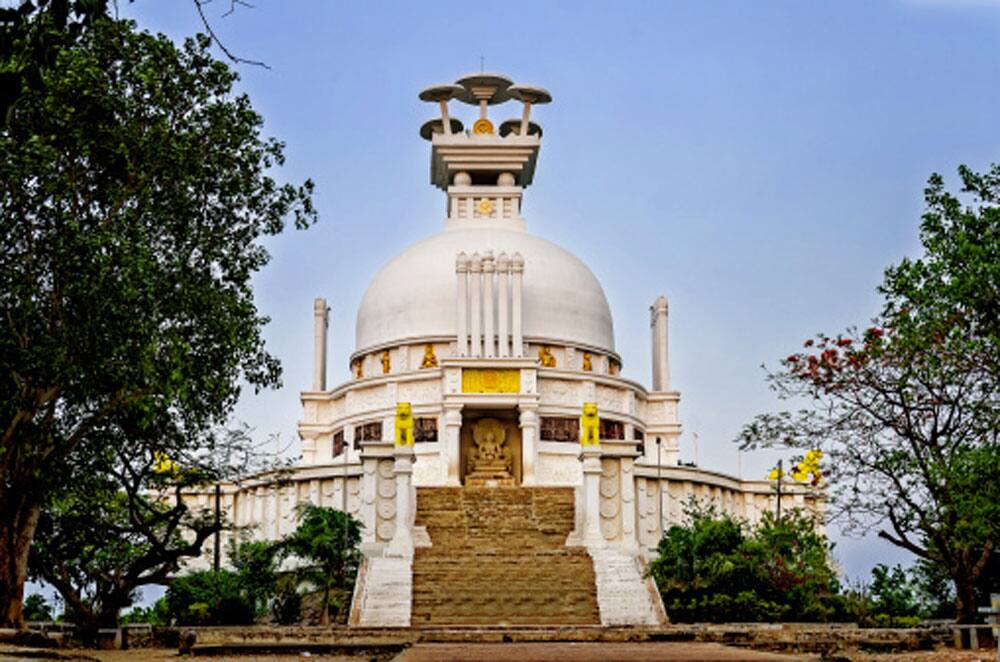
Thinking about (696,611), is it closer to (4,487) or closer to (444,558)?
(444,558)

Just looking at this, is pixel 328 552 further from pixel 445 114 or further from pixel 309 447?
pixel 445 114

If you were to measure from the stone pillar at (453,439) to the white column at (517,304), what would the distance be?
289 centimetres

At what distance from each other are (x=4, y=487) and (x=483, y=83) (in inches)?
1264

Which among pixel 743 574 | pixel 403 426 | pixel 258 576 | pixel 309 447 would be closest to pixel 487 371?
pixel 403 426

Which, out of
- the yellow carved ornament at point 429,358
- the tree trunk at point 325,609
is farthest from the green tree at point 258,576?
the yellow carved ornament at point 429,358

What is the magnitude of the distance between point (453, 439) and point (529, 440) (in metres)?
2.34

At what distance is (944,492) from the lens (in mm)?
18578

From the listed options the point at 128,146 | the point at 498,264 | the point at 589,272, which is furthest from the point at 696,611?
the point at 589,272

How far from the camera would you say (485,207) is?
46.6 m

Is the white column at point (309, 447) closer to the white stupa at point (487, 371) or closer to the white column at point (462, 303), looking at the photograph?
the white stupa at point (487, 371)

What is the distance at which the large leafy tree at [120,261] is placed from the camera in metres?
16.4

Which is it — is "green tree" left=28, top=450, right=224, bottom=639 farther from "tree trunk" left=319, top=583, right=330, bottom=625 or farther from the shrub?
"tree trunk" left=319, top=583, right=330, bottom=625

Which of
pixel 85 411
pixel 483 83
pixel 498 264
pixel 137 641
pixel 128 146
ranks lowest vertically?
pixel 137 641

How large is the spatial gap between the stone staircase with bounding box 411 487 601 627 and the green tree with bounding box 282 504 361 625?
1.47m
